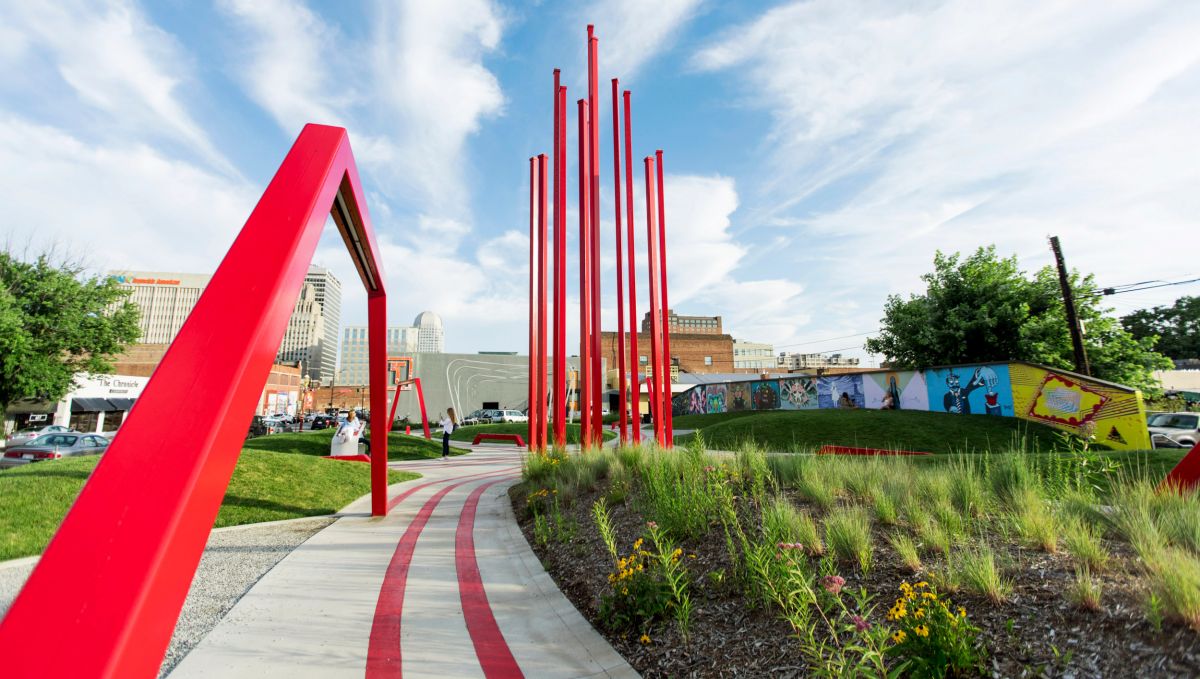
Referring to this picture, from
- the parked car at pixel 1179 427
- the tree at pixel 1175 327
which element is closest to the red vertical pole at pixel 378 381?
the parked car at pixel 1179 427

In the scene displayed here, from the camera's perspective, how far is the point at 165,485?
1885 millimetres

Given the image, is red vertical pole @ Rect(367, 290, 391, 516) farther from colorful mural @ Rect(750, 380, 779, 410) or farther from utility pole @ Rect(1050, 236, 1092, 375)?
colorful mural @ Rect(750, 380, 779, 410)

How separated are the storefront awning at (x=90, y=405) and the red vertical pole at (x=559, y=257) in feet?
162

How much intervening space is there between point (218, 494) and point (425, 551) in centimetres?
476

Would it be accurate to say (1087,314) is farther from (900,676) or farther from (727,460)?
(900,676)

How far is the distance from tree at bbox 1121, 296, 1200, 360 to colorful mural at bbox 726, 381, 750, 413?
156 feet

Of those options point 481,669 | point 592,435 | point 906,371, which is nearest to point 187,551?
point 481,669

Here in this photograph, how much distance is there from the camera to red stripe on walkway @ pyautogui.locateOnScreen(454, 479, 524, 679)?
3496 millimetres

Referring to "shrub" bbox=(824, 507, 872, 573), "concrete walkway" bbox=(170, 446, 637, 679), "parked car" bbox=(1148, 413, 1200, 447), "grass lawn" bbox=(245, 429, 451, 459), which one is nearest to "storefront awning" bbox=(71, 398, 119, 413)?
"grass lawn" bbox=(245, 429, 451, 459)

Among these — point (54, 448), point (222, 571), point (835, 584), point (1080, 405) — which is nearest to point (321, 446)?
point (54, 448)

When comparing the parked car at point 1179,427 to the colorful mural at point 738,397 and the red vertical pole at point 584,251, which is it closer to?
the colorful mural at point 738,397

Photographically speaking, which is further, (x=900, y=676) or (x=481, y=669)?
(x=481, y=669)

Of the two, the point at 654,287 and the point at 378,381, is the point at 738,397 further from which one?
the point at 378,381

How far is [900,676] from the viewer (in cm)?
273
